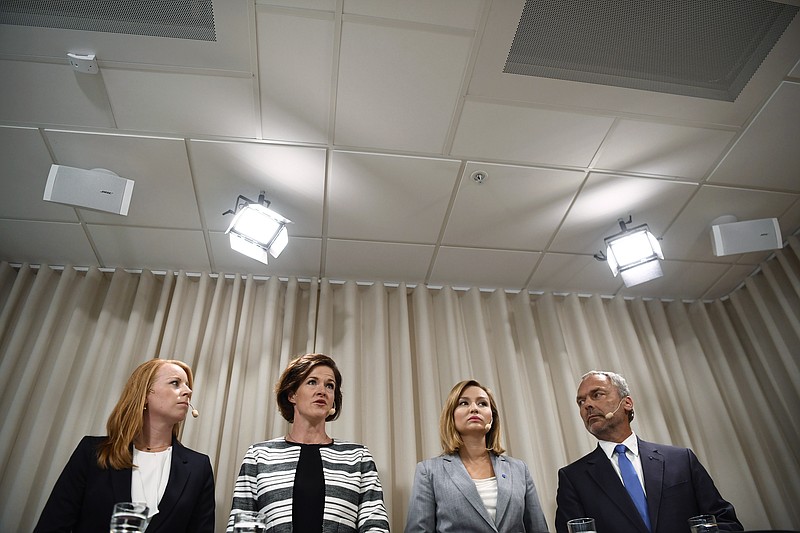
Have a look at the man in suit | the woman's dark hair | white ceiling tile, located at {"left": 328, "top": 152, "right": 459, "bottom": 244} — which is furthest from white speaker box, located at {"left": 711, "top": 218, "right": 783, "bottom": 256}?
the woman's dark hair

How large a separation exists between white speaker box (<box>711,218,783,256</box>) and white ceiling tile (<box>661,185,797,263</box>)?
181mm

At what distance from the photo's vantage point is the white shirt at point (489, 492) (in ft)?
7.61

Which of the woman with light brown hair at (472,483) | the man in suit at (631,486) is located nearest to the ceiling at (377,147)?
Answer: the woman with light brown hair at (472,483)

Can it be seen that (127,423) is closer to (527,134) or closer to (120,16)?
(120,16)

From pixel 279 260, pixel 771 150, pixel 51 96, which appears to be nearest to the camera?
pixel 51 96

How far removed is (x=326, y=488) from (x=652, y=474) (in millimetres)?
1543

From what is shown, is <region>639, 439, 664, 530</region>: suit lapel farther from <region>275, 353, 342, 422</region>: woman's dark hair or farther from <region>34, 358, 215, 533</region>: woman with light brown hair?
<region>34, 358, 215, 533</region>: woman with light brown hair

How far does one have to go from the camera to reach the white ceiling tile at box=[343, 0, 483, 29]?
2.15 metres

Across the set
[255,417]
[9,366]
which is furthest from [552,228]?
[9,366]

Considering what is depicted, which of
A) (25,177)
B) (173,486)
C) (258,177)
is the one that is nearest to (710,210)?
A: (258,177)

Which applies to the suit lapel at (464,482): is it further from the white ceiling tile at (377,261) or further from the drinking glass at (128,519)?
the drinking glass at (128,519)

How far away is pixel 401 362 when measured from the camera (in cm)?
340

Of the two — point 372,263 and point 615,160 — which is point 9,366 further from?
point 615,160

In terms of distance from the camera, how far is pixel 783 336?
140 inches
